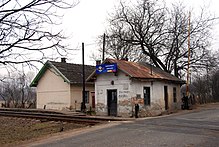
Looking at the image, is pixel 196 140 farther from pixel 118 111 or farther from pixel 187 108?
pixel 187 108

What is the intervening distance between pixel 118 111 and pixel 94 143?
13702 mm

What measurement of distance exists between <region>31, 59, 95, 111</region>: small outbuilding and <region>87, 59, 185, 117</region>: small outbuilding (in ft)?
22.8

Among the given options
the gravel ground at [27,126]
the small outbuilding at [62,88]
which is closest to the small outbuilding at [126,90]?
the gravel ground at [27,126]

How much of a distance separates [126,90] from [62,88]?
12022mm

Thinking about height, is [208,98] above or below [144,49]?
below

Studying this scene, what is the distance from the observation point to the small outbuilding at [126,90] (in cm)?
2389

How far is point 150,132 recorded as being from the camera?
1320cm

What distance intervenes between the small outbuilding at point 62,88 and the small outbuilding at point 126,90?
694 centimetres

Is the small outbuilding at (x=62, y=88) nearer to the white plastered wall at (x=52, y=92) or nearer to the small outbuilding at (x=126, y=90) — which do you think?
the white plastered wall at (x=52, y=92)

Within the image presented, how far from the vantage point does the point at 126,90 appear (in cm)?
2398

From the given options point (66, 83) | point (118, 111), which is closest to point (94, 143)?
point (118, 111)

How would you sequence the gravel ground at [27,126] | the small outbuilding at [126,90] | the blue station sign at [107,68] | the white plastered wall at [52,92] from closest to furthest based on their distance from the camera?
the gravel ground at [27,126]
the small outbuilding at [126,90]
the blue station sign at [107,68]
the white plastered wall at [52,92]

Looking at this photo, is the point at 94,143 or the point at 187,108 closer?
the point at 94,143

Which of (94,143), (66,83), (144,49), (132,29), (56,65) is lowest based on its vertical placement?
(94,143)
